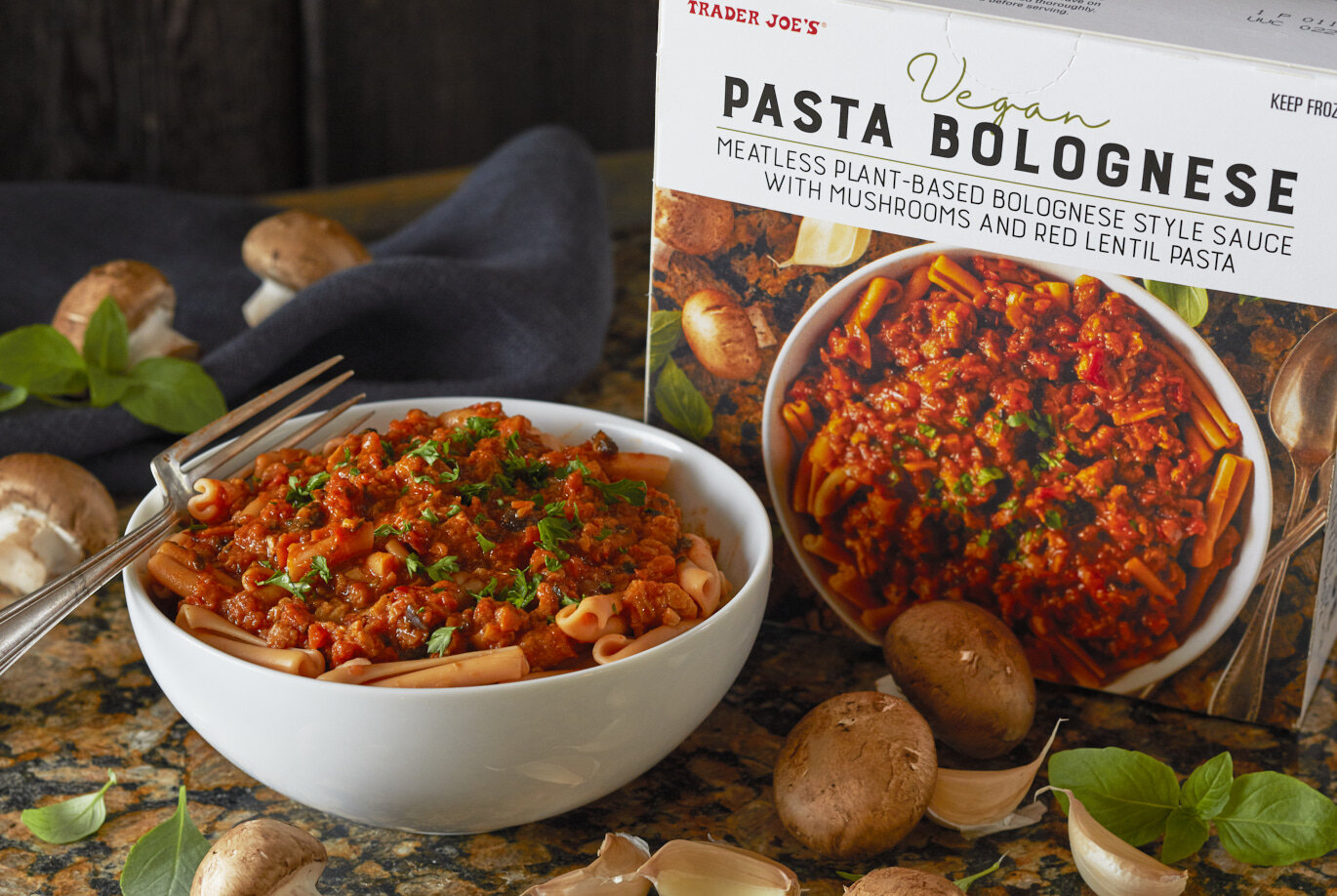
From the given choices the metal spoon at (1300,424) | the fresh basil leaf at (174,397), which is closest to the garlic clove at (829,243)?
the metal spoon at (1300,424)

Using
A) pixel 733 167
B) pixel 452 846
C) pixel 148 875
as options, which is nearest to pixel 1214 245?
pixel 733 167

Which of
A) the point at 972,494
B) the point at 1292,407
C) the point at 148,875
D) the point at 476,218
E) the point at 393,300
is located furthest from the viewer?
the point at 476,218

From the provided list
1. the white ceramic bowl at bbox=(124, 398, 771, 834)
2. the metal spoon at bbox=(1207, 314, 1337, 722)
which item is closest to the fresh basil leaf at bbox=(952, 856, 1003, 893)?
the white ceramic bowl at bbox=(124, 398, 771, 834)

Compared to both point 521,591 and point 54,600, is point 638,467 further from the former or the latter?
point 54,600

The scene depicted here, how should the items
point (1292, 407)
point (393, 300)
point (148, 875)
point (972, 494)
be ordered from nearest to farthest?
point (148, 875)
point (1292, 407)
point (972, 494)
point (393, 300)

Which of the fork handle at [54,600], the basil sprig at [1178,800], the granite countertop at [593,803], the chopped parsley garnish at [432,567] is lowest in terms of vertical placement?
the granite countertop at [593,803]

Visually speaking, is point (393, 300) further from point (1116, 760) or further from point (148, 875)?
point (1116, 760)

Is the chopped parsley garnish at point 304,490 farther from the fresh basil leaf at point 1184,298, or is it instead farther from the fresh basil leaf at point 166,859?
the fresh basil leaf at point 1184,298

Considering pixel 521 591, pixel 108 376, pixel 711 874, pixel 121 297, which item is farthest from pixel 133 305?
pixel 711 874
